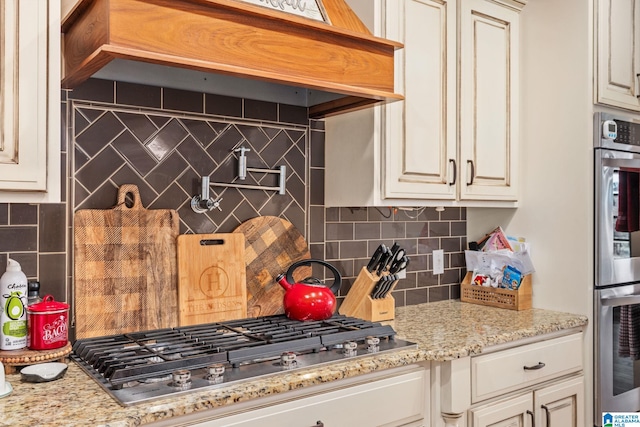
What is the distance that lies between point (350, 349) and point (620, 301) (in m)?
1.44

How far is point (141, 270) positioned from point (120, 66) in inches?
26.7

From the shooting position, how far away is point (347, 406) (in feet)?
5.28

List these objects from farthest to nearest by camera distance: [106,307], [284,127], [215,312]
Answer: [284,127], [215,312], [106,307]

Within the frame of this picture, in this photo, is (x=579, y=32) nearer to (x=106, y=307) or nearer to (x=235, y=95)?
(x=235, y=95)

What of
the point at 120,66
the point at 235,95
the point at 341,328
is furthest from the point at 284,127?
the point at 341,328

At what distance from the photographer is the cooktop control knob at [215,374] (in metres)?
1.44

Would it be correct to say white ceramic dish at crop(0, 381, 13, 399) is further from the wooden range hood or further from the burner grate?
the wooden range hood

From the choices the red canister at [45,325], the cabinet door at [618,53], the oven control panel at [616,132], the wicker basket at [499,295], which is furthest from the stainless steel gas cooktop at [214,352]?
the cabinet door at [618,53]

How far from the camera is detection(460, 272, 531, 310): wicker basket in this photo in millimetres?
2529

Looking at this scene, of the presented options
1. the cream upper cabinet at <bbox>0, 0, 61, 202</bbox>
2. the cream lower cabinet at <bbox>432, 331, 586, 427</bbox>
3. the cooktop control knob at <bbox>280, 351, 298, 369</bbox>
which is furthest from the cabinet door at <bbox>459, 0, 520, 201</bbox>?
the cream upper cabinet at <bbox>0, 0, 61, 202</bbox>

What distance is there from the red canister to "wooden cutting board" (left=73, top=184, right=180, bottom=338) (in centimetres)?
20

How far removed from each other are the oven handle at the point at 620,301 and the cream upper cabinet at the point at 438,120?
0.60 m

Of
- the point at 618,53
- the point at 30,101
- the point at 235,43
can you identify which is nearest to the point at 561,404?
the point at 618,53

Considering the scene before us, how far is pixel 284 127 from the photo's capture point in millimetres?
2271
